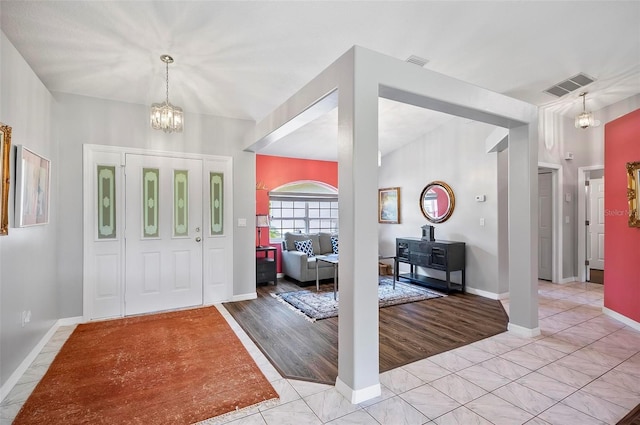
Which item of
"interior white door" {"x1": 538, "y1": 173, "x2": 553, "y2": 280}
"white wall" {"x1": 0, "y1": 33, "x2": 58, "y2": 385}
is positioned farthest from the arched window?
"interior white door" {"x1": 538, "y1": 173, "x2": 553, "y2": 280}

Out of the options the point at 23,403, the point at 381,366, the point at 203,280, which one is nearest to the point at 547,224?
the point at 381,366

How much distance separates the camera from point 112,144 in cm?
379

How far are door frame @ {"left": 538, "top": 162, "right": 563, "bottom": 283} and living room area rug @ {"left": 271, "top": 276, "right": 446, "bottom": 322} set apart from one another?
2318 millimetres

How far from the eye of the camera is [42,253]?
302 centimetres

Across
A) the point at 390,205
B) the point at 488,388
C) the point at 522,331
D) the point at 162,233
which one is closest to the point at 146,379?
the point at 162,233

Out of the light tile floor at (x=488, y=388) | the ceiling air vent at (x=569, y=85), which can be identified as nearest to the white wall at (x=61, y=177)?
the light tile floor at (x=488, y=388)

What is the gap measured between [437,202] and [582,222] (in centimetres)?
256

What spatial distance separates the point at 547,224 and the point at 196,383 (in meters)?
6.06

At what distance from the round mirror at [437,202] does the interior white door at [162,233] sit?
3.79 m

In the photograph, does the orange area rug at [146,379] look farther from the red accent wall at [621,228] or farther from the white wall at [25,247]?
the red accent wall at [621,228]

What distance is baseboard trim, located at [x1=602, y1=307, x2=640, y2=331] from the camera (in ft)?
11.2

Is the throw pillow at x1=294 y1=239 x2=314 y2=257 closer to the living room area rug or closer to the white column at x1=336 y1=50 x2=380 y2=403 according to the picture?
the living room area rug

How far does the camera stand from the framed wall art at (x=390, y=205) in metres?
6.33

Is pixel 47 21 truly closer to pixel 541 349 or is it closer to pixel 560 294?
pixel 541 349
